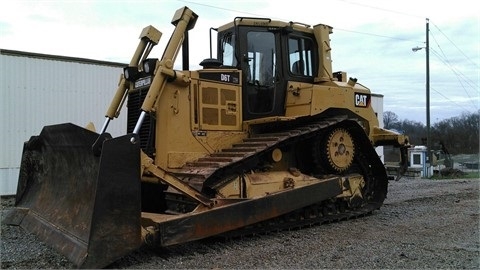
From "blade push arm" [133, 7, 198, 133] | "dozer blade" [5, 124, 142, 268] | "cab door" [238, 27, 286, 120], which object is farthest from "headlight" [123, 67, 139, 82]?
"cab door" [238, 27, 286, 120]

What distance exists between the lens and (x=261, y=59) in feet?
25.1

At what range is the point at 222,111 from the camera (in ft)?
23.4

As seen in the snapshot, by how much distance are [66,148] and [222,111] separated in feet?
7.77

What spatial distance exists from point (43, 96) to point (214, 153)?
7890 mm

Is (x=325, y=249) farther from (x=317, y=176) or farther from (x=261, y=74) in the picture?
(x=261, y=74)

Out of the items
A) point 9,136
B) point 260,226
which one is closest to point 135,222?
point 260,226

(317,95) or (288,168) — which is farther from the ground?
(317,95)

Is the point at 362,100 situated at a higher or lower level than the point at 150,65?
lower

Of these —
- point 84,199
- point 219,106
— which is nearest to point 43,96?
point 219,106

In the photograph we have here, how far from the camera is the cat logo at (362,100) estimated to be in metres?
8.62

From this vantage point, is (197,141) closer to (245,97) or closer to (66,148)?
(245,97)

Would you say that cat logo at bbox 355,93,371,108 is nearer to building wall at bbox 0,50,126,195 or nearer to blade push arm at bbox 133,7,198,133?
blade push arm at bbox 133,7,198,133

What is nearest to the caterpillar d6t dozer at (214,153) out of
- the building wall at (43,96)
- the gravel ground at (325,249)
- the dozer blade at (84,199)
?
the dozer blade at (84,199)

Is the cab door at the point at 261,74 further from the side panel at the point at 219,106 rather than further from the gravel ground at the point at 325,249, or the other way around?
the gravel ground at the point at 325,249
